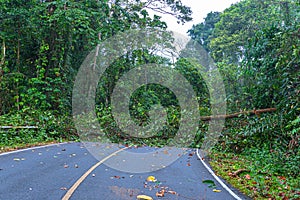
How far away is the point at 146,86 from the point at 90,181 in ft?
91.1

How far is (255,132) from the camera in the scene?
14.0 meters

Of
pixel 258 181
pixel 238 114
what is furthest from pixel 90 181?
pixel 238 114

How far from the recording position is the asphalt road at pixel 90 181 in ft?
22.5

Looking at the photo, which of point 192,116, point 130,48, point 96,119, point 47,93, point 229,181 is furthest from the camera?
point 130,48

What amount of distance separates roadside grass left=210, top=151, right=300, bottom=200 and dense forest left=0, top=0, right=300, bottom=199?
1.2 inches

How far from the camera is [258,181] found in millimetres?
8500

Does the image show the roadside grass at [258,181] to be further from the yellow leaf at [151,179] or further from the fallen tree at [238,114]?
the fallen tree at [238,114]

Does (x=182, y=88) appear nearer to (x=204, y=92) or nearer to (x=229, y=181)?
(x=204, y=92)

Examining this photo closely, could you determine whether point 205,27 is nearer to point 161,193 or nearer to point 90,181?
point 90,181

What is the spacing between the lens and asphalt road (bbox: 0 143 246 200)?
22.5ft

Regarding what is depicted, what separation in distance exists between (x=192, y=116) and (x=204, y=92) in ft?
52.2

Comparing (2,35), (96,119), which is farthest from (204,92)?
(2,35)

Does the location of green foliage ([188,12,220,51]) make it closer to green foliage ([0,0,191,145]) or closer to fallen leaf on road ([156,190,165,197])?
green foliage ([0,0,191,145])

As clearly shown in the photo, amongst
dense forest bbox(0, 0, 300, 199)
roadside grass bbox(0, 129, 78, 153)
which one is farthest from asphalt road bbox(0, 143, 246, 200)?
roadside grass bbox(0, 129, 78, 153)
